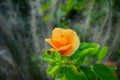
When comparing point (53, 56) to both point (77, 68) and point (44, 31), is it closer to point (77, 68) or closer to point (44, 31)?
point (77, 68)

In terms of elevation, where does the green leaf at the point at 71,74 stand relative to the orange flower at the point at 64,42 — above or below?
below

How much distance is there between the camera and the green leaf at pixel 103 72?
5.00ft

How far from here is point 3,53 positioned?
254cm

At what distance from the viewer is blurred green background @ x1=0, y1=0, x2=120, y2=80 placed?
2.54m

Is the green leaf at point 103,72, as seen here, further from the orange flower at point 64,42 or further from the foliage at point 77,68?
the orange flower at point 64,42

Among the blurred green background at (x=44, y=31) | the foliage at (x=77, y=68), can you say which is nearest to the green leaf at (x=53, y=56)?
the foliage at (x=77, y=68)

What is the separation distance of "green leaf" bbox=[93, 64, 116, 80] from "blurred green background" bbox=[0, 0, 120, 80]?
88cm

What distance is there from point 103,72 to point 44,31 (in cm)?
178

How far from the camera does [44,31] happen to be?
10.8ft

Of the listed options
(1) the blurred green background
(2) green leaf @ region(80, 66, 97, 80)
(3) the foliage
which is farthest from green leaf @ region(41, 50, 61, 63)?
(1) the blurred green background

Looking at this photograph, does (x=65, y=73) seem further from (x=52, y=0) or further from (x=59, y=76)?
(x=52, y=0)

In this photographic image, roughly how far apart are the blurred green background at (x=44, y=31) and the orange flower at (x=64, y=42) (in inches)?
36.6

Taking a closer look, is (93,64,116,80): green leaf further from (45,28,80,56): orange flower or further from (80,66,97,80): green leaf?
(45,28,80,56): orange flower

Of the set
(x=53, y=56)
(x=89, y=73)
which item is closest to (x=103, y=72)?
(x=89, y=73)
